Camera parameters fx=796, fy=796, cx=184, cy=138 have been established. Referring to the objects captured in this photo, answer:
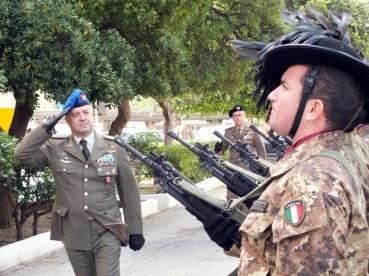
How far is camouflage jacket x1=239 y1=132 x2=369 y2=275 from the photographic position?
2225 millimetres

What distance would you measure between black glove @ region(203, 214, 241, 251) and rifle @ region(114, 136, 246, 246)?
0.02m

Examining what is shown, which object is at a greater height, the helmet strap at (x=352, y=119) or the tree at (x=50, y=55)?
the helmet strap at (x=352, y=119)

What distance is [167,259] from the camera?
30.7ft

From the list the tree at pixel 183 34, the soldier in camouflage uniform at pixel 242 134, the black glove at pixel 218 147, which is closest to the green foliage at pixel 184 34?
the tree at pixel 183 34

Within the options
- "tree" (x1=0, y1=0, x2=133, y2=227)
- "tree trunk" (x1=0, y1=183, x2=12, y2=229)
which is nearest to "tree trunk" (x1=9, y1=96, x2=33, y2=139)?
"tree trunk" (x1=0, y1=183, x2=12, y2=229)

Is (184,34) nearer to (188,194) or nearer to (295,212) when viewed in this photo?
(188,194)

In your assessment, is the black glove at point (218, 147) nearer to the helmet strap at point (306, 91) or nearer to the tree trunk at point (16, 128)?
the tree trunk at point (16, 128)

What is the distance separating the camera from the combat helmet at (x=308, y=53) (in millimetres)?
2484

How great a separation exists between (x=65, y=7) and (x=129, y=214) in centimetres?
416

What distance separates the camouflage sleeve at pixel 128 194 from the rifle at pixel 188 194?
25cm

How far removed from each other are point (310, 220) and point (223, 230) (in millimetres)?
1535

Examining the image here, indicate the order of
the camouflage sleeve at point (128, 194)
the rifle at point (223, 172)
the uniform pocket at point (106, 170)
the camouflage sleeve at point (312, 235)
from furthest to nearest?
the rifle at point (223, 172)
the camouflage sleeve at point (128, 194)
the uniform pocket at point (106, 170)
the camouflage sleeve at point (312, 235)

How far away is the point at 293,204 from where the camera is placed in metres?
2.27

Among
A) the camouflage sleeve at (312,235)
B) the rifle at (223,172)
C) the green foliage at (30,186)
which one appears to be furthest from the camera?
the green foliage at (30,186)
